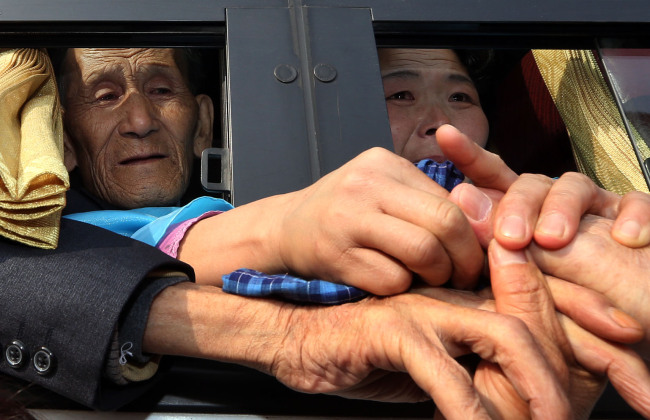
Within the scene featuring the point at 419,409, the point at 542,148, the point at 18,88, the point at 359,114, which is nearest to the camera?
the point at 419,409

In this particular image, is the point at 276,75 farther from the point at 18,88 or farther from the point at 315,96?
the point at 18,88

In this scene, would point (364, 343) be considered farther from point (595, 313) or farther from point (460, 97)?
point (460, 97)

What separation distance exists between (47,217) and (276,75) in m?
Answer: 0.51

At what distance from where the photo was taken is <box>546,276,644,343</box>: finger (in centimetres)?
110

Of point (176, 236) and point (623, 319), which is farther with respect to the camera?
point (176, 236)

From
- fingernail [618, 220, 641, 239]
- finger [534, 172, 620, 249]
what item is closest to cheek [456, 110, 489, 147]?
finger [534, 172, 620, 249]

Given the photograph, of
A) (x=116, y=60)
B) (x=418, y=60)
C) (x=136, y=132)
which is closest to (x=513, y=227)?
(x=418, y=60)

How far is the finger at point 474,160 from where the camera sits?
4.19 feet

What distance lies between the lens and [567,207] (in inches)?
48.9

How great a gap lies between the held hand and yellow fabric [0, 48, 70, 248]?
0.65 metres

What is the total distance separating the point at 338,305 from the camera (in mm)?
1213

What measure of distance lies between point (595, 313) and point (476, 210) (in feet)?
0.73

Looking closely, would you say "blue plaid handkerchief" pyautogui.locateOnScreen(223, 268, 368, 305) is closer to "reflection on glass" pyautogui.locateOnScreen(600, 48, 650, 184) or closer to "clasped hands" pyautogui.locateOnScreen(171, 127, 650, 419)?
"clasped hands" pyautogui.locateOnScreen(171, 127, 650, 419)

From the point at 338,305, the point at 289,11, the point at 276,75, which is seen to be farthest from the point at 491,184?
the point at 289,11
